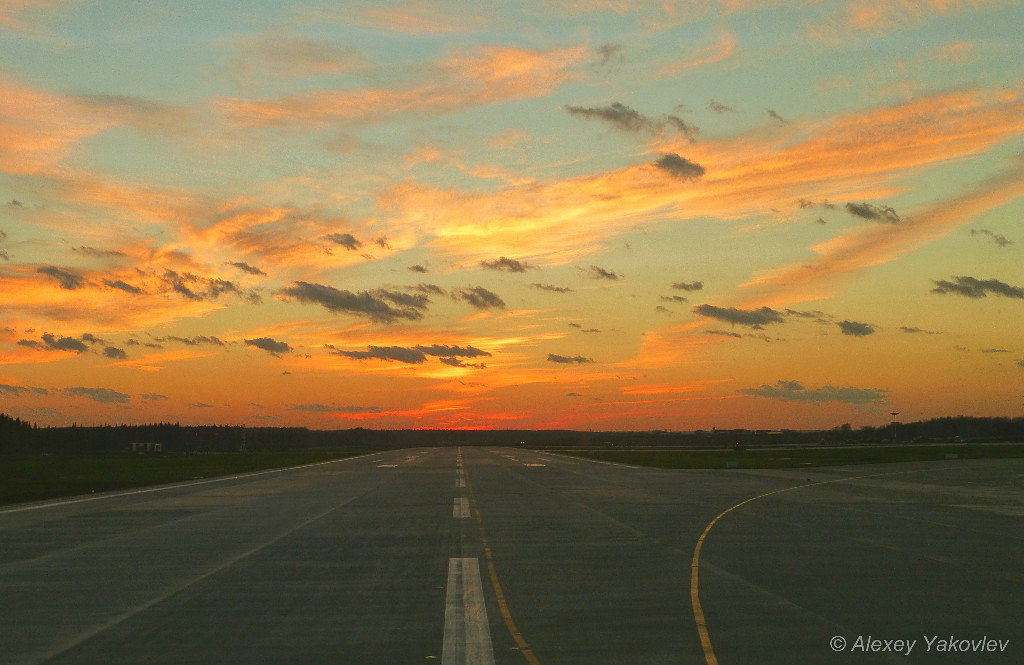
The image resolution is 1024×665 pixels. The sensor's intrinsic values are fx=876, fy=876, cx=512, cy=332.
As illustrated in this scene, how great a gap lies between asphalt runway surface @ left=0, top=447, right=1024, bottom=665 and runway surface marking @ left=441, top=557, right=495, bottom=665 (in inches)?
2.1

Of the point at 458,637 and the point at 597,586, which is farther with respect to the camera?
the point at 597,586

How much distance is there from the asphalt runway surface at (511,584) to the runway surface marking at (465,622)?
52mm

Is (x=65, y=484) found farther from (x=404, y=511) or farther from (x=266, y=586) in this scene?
(x=266, y=586)

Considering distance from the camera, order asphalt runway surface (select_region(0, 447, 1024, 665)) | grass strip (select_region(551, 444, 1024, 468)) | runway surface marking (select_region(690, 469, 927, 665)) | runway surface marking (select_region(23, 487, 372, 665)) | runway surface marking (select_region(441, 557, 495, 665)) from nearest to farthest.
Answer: runway surface marking (select_region(441, 557, 495, 665)) < runway surface marking (select_region(23, 487, 372, 665)) < runway surface marking (select_region(690, 469, 927, 665)) < asphalt runway surface (select_region(0, 447, 1024, 665)) < grass strip (select_region(551, 444, 1024, 468))

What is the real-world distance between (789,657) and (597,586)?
5.11 metres

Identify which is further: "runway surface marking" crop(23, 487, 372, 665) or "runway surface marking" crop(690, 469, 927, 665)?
"runway surface marking" crop(690, 469, 927, 665)

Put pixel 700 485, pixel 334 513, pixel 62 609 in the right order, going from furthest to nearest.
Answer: pixel 700 485 → pixel 334 513 → pixel 62 609

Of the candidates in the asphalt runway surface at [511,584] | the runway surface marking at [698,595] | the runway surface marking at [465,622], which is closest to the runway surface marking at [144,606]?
the asphalt runway surface at [511,584]

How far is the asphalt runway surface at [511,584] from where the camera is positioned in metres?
10.8

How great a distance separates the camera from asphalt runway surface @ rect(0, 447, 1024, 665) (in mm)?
10781

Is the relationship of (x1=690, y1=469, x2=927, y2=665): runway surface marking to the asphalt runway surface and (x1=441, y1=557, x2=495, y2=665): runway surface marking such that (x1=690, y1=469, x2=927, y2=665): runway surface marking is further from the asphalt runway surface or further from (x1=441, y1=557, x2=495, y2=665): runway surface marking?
(x1=441, y1=557, x2=495, y2=665): runway surface marking

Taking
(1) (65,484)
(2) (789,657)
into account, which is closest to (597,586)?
(2) (789,657)

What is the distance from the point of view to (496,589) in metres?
14.7

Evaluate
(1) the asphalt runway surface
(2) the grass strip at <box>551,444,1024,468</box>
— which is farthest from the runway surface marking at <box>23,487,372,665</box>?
(2) the grass strip at <box>551,444,1024,468</box>
